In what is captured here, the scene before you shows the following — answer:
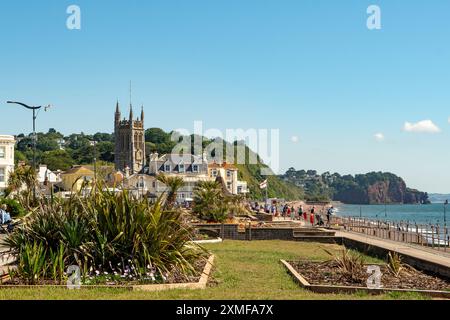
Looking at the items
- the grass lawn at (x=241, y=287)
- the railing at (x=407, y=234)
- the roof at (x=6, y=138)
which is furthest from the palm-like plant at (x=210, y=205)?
the roof at (x=6, y=138)

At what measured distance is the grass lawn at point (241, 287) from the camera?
10.8 metres

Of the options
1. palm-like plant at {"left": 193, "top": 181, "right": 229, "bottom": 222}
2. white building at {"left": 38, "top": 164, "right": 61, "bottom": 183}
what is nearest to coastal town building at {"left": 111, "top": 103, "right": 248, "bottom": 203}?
palm-like plant at {"left": 193, "top": 181, "right": 229, "bottom": 222}

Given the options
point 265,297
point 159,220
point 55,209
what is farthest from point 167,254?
point 265,297

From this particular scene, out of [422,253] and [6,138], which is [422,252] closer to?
[422,253]

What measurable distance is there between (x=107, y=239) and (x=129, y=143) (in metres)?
160

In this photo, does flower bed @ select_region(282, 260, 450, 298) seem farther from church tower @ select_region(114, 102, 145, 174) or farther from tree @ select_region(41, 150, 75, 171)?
church tower @ select_region(114, 102, 145, 174)

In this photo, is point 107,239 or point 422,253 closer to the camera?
point 107,239

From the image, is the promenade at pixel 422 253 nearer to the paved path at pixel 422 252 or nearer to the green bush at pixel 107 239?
the paved path at pixel 422 252

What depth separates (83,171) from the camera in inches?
3898

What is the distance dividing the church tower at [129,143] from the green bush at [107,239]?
153m

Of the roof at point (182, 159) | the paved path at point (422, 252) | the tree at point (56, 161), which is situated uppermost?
the tree at point (56, 161)

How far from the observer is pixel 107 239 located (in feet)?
47.5

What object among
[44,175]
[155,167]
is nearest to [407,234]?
[155,167]
